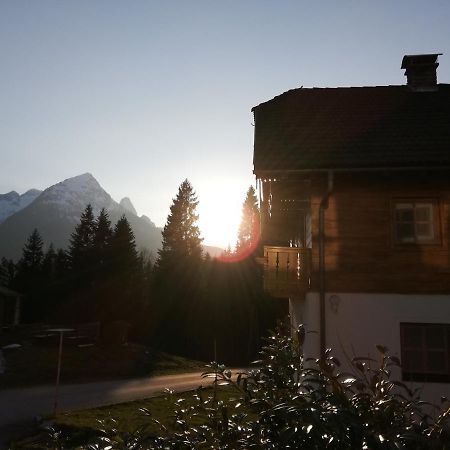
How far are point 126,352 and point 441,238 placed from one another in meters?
23.1

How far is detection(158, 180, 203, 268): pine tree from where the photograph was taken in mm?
44312

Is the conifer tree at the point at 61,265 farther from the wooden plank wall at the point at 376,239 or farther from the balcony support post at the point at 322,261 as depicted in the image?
the wooden plank wall at the point at 376,239

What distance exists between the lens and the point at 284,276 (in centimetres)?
1173

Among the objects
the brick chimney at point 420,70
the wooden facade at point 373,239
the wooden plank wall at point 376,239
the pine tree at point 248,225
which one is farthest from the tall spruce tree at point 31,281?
the brick chimney at point 420,70

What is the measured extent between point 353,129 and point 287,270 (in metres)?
4.37

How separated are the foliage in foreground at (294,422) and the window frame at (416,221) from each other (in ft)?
24.1

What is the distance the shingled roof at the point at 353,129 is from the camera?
11.4 m

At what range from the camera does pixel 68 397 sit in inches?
670

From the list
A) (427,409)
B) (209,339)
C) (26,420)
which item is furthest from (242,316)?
(427,409)

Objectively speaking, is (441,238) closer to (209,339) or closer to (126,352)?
(126,352)

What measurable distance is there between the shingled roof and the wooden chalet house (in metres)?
0.04

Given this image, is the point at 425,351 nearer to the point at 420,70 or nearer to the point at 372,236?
the point at 372,236

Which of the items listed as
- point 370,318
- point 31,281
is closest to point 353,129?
point 370,318

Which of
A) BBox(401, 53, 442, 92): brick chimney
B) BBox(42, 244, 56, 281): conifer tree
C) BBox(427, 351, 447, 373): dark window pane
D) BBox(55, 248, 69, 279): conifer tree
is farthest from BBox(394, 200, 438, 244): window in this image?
BBox(42, 244, 56, 281): conifer tree
